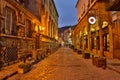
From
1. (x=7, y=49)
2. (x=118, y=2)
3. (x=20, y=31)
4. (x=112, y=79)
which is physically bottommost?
(x=112, y=79)

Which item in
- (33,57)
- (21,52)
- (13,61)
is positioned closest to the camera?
(13,61)

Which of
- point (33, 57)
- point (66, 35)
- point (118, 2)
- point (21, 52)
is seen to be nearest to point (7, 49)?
point (21, 52)

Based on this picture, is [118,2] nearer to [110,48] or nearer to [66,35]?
[110,48]

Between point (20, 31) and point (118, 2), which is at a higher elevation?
point (118, 2)

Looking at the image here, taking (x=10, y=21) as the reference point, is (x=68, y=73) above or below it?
below

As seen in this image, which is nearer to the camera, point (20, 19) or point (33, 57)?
point (20, 19)

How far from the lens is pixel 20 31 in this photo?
20594 mm

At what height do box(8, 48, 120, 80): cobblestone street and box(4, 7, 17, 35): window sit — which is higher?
box(4, 7, 17, 35): window

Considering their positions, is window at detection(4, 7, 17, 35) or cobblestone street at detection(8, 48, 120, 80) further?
window at detection(4, 7, 17, 35)

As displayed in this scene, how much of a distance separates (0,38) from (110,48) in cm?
1228

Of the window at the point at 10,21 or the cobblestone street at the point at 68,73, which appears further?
the window at the point at 10,21

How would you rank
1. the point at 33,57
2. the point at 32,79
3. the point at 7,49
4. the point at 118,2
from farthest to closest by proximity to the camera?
the point at 33,57 < the point at 7,49 < the point at 118,2 < the point at 32,79

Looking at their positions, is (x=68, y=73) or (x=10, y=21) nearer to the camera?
(x=68, y=73)

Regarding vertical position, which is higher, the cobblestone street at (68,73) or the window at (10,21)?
the window at (10,21)
